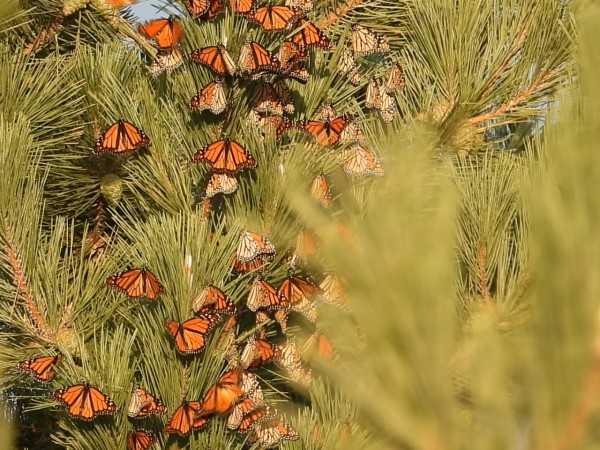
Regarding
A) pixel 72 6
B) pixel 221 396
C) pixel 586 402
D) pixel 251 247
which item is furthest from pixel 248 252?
pixel 586 402

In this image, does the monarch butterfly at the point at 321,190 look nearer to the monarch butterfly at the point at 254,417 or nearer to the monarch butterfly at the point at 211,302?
the monarch butterfly at the point at 211,302

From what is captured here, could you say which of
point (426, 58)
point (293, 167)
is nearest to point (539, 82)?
point (426, 58)

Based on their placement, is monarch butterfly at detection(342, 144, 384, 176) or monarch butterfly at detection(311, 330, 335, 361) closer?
monarch butterfly at detection(311, 330, 335, 361)

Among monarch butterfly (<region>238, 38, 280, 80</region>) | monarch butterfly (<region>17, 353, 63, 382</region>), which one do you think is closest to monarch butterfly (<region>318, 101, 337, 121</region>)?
monarch butterfly (<region>238, 38, 280, 80</region>)

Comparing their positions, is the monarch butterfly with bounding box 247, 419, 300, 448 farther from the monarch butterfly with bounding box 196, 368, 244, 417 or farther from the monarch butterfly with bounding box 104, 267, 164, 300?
the monarch butterfly with bounding box 104, 267, 164, 300

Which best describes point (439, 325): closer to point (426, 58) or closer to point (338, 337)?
point (338, 337)
